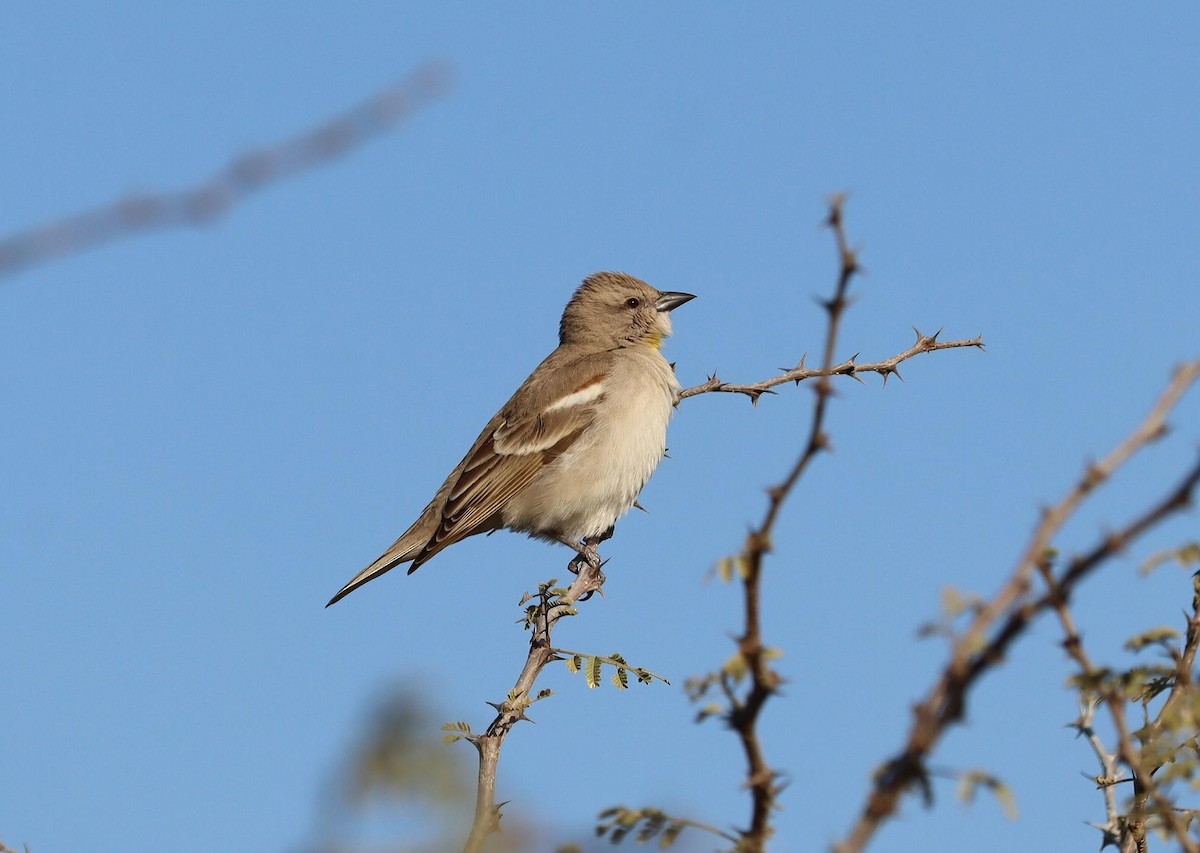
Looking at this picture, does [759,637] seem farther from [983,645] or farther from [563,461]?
[563,461]

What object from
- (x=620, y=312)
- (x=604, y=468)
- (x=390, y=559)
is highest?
(x=620, y=312)

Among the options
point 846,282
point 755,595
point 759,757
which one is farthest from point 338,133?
point 759,757

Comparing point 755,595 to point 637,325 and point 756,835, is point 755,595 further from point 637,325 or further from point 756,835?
point 637,325

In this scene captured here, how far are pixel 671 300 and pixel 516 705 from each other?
22.0 ft

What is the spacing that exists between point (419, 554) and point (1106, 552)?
7.65 meters

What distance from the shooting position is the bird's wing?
9.12 m

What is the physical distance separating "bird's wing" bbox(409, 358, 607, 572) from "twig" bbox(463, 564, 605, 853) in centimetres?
209

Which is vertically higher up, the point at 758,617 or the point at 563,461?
the point at 563,461

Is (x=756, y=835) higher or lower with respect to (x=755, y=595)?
lower

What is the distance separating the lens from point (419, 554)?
904cm

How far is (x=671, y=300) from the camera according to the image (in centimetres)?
1084

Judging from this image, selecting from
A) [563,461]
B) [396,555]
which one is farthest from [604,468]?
[396,555]

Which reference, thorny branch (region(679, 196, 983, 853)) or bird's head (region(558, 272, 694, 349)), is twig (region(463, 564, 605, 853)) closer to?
thorny branch (region(679, 196, 983, 853))

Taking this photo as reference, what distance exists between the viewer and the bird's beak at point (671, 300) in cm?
1084
